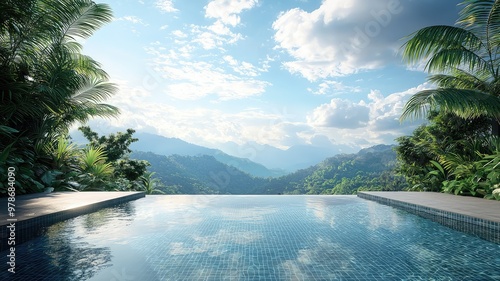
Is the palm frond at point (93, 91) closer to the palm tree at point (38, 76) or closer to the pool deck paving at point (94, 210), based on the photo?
the palm tree at point (38, 76)

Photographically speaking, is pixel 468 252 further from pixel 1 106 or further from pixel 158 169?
pixel 158 169

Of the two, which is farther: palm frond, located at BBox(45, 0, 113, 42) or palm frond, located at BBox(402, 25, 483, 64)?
palm frond, located at BBox(45, 0, 113, 42)

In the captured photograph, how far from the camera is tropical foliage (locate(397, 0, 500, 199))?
6328 mm

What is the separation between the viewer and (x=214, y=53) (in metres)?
12.4

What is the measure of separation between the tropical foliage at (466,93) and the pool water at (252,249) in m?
2.40

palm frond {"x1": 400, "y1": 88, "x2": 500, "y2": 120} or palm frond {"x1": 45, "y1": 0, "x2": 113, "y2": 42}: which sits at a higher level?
palm frond {"x1": 45, "y1": 0, "x2": 113, "y2": 42}

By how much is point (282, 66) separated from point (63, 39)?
10.5 m

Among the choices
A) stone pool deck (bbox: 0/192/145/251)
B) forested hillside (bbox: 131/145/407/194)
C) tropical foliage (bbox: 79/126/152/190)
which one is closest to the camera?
stone pool deck (bbox: 0/192/145/251)

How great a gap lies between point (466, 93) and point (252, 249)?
5.51m

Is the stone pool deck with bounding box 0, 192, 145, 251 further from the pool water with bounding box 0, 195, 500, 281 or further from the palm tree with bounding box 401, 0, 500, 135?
the palm tree with bounding box 401, 0, 500, 135

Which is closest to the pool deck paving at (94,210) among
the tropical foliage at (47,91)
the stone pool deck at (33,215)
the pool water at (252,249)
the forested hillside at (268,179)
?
the stone pool deck at (33,215)

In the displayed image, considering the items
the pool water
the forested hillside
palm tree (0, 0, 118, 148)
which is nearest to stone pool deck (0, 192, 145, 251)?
the pool water

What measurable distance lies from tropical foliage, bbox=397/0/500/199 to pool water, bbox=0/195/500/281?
2403mm

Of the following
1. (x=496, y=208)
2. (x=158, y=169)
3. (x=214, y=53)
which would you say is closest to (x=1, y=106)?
(x=214, y=53)
